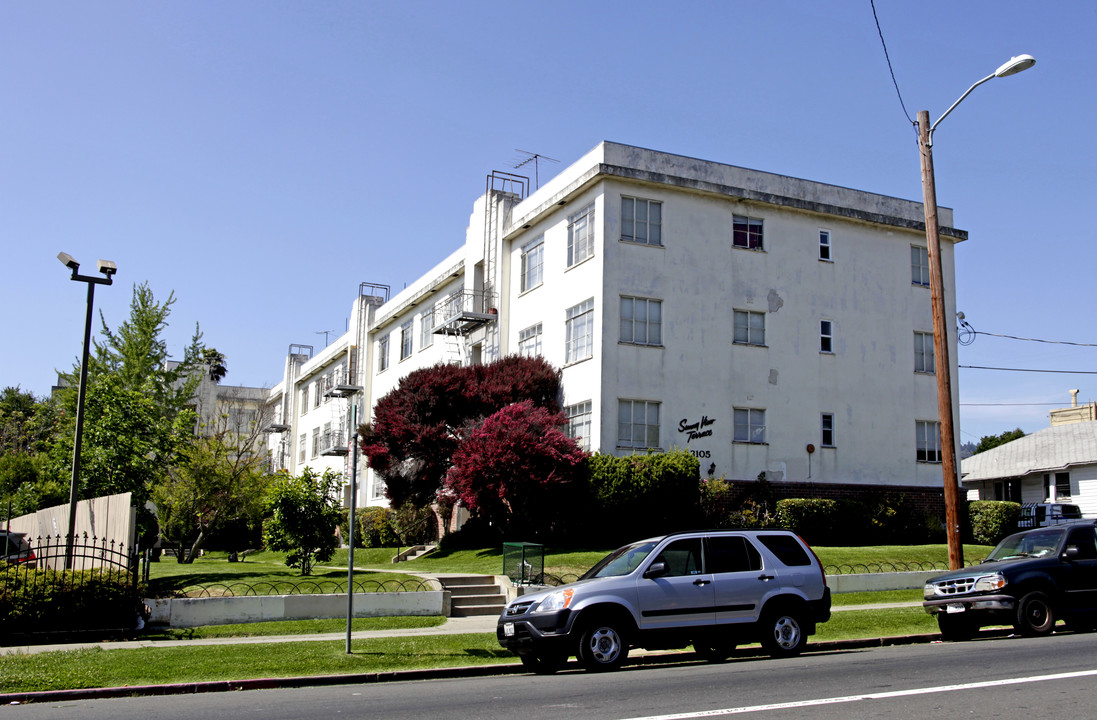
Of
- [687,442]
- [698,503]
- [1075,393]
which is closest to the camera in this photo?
[698,503]

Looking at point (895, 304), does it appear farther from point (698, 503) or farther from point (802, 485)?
point (698, 503)

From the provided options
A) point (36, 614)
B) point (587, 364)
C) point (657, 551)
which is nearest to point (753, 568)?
point (657, 551)

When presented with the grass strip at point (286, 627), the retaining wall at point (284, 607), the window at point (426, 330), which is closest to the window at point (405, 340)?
the window at point (426, 330)

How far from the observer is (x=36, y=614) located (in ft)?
50.9

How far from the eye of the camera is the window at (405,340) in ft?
150

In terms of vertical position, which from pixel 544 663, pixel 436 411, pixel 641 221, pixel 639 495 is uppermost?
pixel 641 221

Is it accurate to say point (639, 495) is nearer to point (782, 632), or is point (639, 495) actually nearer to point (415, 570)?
point (415, 570)

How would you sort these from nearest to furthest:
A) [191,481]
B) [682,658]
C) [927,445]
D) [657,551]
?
[657,551]
[682,658]
[927,445]
[191,481]

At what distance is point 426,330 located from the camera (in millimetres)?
43562

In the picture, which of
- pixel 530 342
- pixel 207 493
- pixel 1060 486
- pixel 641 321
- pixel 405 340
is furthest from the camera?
pixel 405 340

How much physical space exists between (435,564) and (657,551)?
1634cm

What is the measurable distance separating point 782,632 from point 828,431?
1972 centimetres

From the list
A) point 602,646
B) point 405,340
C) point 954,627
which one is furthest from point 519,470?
point 405,340

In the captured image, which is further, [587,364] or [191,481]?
[191,481]
